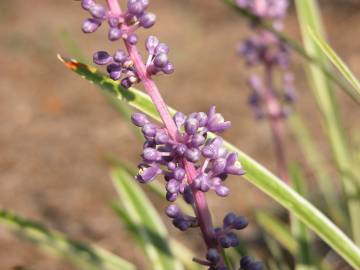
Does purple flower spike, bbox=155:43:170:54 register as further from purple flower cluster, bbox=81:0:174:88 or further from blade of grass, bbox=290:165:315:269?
blade of grass, bbox=290:165:315:269

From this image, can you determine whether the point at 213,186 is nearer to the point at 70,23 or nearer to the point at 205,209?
the point at 205,209

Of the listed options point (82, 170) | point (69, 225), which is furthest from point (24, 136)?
point (69, 225)

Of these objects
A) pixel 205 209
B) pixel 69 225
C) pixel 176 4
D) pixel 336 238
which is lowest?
pixel 69 225

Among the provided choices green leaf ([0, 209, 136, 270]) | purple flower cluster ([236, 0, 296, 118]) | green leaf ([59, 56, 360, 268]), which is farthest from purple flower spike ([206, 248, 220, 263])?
purple flower cluster ([236, 0, 296, 118])

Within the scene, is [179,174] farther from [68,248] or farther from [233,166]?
[68,248]

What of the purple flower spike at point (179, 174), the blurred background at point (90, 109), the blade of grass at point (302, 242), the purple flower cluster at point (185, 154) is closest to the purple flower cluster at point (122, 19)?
the purple flower cluster at point (185, 154)

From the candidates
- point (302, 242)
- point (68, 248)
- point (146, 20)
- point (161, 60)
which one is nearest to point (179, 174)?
point (161, 60)
